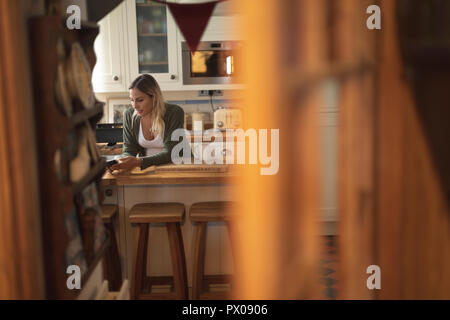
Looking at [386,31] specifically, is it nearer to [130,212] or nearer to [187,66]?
[130,212]

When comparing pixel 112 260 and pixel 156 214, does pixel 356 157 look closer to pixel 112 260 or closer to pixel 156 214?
pixel 156 214

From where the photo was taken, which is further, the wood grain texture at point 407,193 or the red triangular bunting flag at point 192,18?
the red triangular bunting flag at point 192,18

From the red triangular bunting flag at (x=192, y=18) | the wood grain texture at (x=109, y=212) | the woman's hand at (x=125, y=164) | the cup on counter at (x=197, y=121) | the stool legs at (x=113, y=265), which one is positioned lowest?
the stool legs at (x=113, y=265)

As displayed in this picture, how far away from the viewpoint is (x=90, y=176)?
3.99ft

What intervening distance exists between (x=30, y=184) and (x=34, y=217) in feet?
0.25

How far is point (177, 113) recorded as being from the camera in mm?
2977

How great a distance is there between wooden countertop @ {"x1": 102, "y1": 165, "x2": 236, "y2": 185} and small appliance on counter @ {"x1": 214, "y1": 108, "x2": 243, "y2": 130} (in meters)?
1.76

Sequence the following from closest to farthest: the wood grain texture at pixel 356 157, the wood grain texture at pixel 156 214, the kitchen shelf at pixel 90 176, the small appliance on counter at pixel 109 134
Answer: the wood grain texture at pixel 356 157 < the kitchen shelf at pixel 90 176 < the wood grain texture at pixel 156 214 < the small appliance on counter at pixel 109 134

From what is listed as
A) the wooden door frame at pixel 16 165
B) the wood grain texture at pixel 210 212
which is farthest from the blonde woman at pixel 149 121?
the wooden door frame at pixel 16 165

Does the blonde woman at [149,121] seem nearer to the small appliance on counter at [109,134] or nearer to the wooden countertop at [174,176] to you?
the wooden countertop at [174,176]

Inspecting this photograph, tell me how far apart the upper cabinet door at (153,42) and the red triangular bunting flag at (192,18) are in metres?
2.23

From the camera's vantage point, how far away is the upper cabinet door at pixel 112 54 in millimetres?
4043

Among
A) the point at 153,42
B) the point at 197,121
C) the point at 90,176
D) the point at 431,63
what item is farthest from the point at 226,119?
the point at 431,63

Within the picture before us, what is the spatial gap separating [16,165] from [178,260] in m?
1.57
